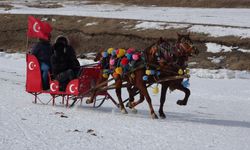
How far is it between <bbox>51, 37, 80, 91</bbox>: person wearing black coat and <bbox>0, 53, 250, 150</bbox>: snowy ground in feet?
2.23

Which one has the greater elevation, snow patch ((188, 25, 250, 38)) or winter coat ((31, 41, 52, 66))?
winter coat ((31, 41, 52, 66))

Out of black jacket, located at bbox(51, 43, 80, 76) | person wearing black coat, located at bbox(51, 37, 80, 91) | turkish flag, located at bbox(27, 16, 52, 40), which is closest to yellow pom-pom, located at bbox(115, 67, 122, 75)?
person wearing black coat, located at bbox(51, 37, 80, 91)

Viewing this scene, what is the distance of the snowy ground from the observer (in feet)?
32.7

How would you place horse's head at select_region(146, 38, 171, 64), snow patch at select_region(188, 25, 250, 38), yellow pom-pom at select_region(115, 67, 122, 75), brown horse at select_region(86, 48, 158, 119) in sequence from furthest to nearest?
snow patch at select_region(188, 25, 250, 38)
yellow pom-pom at select_region(115, 67, 122, 75)
brown horse at select_region(86, 48, 158, 119)
horse's head at select_region(146, 38, 171, 64)

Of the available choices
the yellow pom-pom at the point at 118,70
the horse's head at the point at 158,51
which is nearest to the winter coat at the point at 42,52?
the yellow pom-pom at the point at 118,70

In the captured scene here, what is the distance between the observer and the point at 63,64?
14.3 meters

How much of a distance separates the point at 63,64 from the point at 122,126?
3.11 m

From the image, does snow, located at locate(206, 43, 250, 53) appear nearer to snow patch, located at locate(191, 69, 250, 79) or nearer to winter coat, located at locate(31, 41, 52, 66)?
snow patch, located at locate(191, 69, 250, 79)

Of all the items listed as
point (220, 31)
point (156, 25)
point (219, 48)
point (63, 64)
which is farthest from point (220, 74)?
point (63, 64)

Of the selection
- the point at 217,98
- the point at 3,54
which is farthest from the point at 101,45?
the point at 217,98

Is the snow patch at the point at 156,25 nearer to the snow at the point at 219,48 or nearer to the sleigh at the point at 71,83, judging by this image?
the snow at the point at 219,48

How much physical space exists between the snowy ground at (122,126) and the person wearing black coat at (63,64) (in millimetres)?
679

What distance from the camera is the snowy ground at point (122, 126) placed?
997 centimetres

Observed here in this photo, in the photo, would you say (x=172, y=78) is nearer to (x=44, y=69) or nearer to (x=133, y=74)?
(x=133, y=74)
